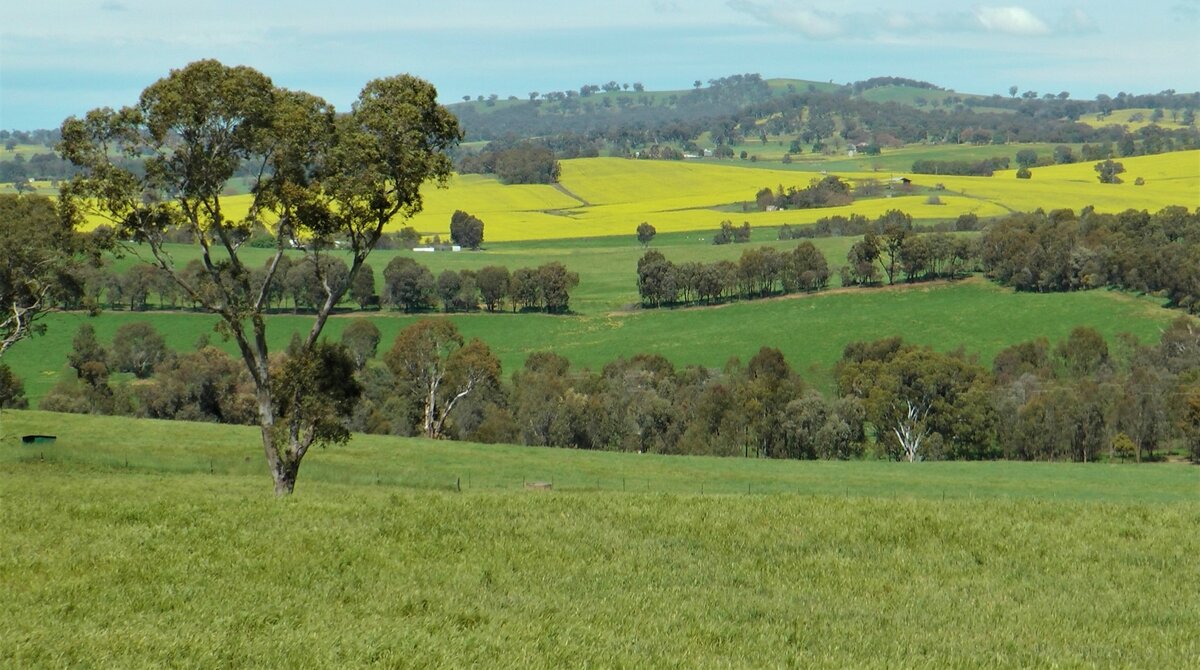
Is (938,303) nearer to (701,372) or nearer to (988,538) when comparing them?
(701,372)

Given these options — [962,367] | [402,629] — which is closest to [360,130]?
[402,629]

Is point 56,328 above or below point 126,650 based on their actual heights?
below

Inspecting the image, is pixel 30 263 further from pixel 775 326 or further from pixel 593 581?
pixel 775 326

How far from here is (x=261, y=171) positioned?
33062 millimetres

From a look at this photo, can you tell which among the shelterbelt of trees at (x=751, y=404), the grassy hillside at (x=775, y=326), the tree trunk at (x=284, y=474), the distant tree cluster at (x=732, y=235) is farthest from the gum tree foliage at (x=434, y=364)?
the distant tree cluster at (x=732, y=235)

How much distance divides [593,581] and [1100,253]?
12973 centimetres

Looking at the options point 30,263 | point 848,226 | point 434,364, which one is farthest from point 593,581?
point 848,226

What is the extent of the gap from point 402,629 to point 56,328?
120 m

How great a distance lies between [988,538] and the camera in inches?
802

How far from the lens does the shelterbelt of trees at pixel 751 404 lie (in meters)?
87.7

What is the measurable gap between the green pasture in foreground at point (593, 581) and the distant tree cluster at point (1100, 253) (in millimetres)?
108305

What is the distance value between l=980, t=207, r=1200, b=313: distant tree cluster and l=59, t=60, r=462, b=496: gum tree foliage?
108847mm

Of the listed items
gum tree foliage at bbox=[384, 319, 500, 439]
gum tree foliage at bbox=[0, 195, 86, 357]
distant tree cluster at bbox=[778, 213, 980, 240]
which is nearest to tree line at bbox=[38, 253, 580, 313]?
gum tree foliage at bbox=[384, 319, 500, 439]

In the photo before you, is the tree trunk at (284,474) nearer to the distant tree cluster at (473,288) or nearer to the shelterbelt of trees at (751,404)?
the shelterbelt of trees at (751,404)
